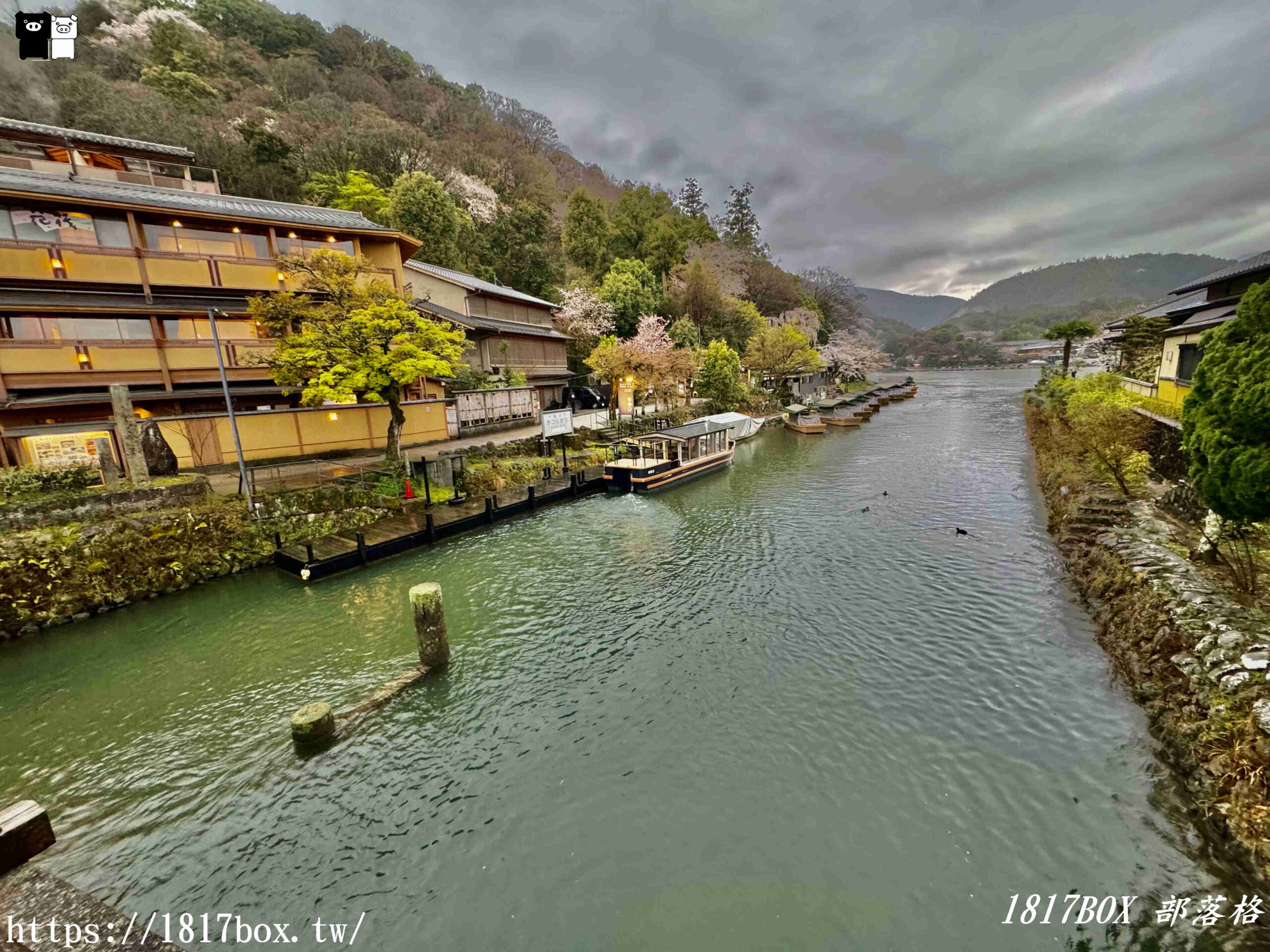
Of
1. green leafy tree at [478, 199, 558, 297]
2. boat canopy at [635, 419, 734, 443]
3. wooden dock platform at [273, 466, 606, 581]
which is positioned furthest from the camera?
green leafy tree at [478, 199, 558, 297]

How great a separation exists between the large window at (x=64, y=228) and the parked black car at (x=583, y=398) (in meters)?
30.9

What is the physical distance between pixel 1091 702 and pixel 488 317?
4271cm

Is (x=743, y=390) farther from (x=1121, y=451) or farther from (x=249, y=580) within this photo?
(x=249, y=580)

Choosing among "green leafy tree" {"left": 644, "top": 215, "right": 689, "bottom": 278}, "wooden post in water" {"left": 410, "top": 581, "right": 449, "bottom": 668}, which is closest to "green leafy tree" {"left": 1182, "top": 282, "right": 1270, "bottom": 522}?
"wooden post in water" {"left": 410, "top": 581, "right": 449, "bottom": 668}

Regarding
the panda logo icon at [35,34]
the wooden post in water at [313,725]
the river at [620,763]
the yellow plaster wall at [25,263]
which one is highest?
the panda logo icon at [35,34]

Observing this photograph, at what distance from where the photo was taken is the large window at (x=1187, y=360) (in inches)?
953

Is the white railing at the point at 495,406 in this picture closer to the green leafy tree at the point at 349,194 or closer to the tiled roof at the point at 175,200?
the tiled roof at the point at 175,200

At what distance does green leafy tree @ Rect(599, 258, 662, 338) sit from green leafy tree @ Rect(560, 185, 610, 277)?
535cm

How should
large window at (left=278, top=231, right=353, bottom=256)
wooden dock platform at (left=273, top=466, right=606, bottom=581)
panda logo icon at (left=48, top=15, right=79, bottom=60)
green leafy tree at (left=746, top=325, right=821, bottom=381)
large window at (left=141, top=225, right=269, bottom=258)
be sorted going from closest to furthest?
panda logo icon at (left=48, top=15, right=79, bottom=60) → wooden dock platform at (left=273, top=466, right=606, bottom=581) → large window at (left=141, top=225, right=269, bottom=258) → large window at (left=278, top=231, right=353, bottom=256) → green leafy tree at (left=746, top=325, right=821, bottom=381)

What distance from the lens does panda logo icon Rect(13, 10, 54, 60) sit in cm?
1168

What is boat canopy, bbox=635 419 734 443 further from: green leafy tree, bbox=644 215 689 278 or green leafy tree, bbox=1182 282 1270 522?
green leafy tree, bbox=644 215 689 278

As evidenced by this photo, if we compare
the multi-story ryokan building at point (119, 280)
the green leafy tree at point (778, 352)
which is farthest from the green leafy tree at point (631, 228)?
the multi-story ryokan building at point (119, 280)

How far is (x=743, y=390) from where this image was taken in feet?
202

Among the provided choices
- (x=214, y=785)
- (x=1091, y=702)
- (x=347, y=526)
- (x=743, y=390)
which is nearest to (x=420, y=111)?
(x=743, y=390)
